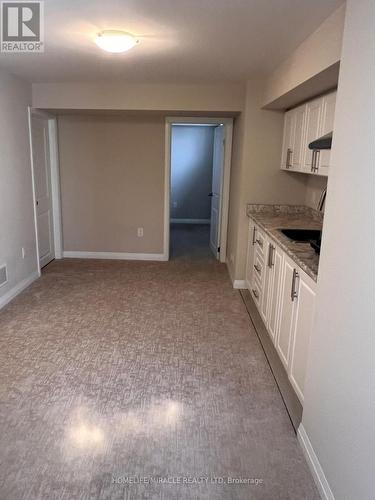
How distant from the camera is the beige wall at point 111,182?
5324 mm

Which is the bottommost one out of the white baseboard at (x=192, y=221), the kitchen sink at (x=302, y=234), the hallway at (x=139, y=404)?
the hallway at (x=139, y=404)

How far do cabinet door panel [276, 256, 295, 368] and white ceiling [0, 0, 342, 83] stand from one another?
1.50 m

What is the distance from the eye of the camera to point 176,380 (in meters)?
2.66

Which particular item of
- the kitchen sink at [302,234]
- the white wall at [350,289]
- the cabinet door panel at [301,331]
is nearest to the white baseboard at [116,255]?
the kitchen sink at [302,234]

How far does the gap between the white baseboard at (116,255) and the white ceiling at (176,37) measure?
8.53 feet

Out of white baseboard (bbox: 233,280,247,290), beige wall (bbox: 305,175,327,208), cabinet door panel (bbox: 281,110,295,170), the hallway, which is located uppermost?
cabinet door panel (bbox: 281,110,295,170)

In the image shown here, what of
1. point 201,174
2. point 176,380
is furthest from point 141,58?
point 201,174

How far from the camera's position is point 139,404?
239 centimetres

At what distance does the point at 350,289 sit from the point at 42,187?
4.48 metres

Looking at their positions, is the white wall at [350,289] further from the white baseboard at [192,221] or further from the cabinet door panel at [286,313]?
the white baseboard at [192,221]

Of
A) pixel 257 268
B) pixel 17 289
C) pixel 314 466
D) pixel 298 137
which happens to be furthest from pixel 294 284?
pixel 17 289

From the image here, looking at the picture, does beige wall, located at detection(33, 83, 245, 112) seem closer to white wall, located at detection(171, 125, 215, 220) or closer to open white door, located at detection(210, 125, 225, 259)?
open white door, located at detection(210, 125, 225, 259)

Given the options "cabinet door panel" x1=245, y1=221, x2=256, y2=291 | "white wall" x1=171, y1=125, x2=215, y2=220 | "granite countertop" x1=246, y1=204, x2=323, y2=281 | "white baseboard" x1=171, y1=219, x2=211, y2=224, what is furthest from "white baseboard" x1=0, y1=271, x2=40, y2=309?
"white wall" x1=171, y1=125, x2=215, y2=220

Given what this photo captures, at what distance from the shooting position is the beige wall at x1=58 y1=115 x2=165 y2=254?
17.5ft
